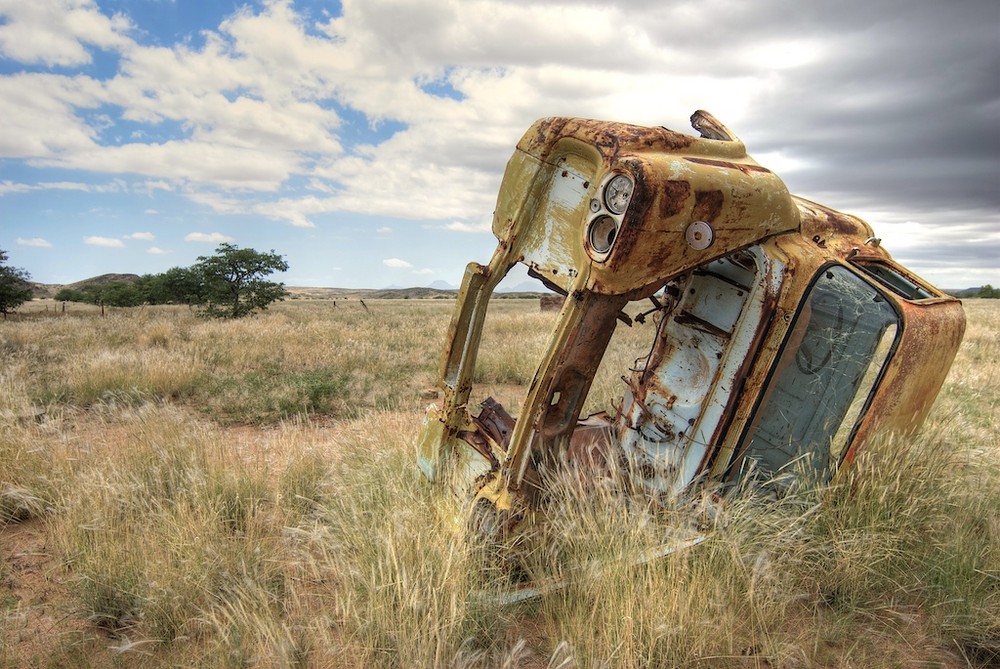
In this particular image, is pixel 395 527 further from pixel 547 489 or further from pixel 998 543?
pixel 998 543

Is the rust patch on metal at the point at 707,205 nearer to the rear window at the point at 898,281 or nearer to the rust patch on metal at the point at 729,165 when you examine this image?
the rust patch on metal at the point at 729,165

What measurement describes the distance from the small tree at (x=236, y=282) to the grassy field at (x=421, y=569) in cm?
1937

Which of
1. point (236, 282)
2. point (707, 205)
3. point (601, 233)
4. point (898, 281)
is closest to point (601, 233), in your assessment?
point (601, 233)

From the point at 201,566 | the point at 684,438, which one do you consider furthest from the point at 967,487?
the point at 201,566

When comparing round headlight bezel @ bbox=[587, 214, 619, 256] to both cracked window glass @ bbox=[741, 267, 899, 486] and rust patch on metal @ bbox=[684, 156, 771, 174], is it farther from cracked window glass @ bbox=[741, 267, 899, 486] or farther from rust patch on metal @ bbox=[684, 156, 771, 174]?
cracked window glass @ bbox=[741, 267, 899, 486]

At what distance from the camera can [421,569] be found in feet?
8.66

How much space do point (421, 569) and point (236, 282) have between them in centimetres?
2356

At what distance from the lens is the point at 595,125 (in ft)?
10.00

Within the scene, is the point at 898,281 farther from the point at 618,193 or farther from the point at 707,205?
the point at 618,193

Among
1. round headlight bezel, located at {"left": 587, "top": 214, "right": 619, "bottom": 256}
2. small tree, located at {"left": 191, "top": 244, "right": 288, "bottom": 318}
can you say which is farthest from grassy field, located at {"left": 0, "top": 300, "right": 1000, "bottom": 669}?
small tree, located at {"left": 191, "top": 244, "right": 288, "bottom": 318}

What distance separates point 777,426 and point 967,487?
4.41 feet

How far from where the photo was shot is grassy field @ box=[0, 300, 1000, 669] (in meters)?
2.50

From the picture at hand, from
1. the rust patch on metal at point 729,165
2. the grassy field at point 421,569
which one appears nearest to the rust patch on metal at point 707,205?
the rust patch on metal at point 729,165

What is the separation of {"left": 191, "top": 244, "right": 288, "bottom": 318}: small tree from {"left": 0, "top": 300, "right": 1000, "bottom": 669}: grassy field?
763 inches
